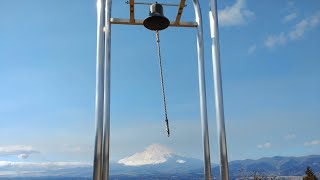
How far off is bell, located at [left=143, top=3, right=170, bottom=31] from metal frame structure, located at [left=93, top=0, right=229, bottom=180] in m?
0.18

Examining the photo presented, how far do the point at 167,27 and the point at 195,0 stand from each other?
747 mm

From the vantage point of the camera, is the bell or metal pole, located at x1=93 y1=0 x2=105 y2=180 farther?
the bell

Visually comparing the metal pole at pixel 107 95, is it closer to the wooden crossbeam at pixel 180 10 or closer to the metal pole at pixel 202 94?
the wooden crossbeam at pixel 180 10

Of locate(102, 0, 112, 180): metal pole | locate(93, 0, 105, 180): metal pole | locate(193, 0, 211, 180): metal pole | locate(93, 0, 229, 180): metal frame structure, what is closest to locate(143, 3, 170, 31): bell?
locate(93, 0, 229, 180): metal frame structure

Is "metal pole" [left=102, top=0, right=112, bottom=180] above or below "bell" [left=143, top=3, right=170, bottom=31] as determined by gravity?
below

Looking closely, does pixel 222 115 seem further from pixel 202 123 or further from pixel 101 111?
pixel 101 111

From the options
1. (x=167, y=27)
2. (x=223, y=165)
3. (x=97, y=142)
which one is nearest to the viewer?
(x=97, y=142)

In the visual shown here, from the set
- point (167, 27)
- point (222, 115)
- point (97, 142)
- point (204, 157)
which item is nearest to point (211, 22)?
point (167, 27)

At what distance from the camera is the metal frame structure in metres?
5.47

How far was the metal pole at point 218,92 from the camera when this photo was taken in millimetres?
5721

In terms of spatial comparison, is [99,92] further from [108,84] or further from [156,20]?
[156,20]

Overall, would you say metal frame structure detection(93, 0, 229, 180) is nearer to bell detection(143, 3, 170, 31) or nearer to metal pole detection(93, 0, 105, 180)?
metal pole detection(93, 0, 105, 180)

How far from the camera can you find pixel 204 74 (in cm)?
705

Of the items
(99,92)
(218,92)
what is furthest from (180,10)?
(99,92)
